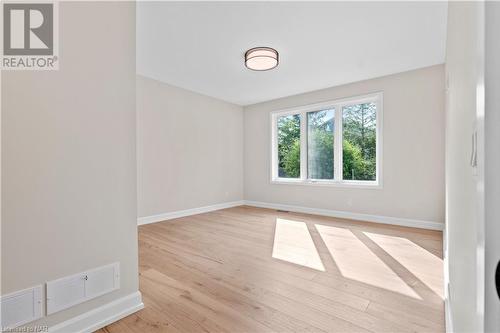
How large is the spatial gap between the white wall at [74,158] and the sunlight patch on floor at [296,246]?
148cm

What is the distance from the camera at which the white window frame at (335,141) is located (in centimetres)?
389

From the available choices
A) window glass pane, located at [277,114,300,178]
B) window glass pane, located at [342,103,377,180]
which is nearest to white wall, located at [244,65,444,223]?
window glass pane, located at [342,103,377,180]

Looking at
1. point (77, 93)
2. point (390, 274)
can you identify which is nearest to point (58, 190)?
point (77, 93)

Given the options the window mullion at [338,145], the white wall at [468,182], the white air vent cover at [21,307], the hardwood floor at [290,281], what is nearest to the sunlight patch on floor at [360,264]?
the hardwood floor at [290,281]

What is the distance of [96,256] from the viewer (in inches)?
54.8

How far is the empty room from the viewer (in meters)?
1.12

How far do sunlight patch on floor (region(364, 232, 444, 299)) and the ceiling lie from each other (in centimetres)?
239

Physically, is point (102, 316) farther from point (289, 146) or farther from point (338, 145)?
point (289, 146)

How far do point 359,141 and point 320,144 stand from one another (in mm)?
742

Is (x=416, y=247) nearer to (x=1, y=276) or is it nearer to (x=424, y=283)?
(x=424, y=283)

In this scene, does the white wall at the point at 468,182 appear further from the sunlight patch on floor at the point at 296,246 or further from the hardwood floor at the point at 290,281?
the sunlight patch on floor at the point at 296,246

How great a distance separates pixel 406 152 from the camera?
3.62m

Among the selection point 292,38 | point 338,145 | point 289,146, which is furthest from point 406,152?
point 292,38

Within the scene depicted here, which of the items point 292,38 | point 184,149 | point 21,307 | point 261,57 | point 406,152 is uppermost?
point 292,38
